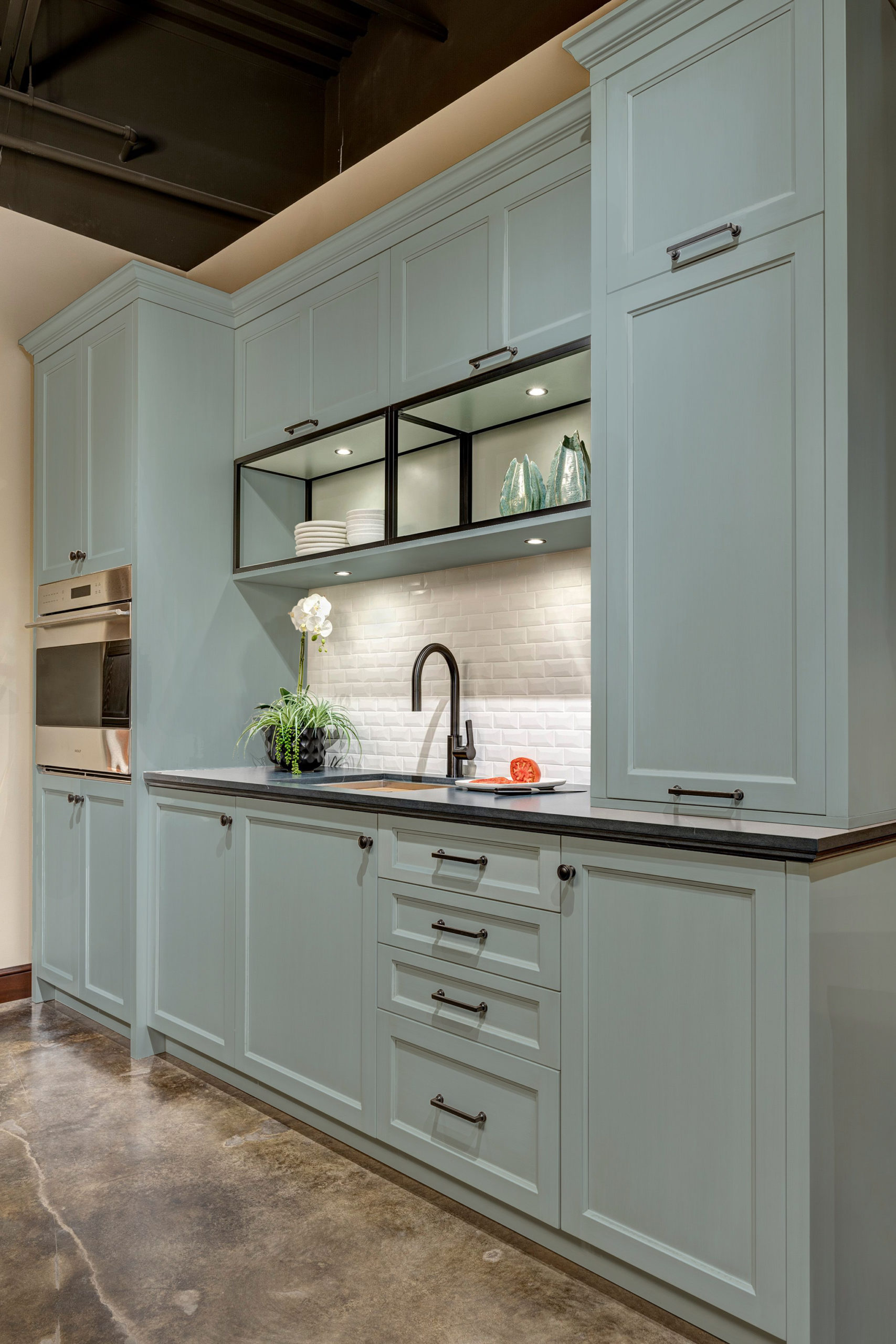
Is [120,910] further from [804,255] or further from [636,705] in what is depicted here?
[804,255]

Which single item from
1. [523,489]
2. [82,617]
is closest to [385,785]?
[523,489]

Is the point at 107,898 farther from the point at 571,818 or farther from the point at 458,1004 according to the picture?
the point at 571,818

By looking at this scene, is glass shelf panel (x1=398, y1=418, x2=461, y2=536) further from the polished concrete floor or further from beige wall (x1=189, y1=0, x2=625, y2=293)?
the polished concrete floor

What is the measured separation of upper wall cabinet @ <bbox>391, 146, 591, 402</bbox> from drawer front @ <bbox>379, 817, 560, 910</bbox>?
1251mm

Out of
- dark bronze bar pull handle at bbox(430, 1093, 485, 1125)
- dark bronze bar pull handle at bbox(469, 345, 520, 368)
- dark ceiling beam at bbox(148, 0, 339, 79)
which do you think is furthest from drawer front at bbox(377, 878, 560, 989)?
dark ceiling beam at bbox(148, 0, 339, 79)

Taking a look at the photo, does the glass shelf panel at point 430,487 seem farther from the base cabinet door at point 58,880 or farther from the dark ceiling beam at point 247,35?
the base cabinet door at point 58,880

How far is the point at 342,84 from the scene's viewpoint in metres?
2.19

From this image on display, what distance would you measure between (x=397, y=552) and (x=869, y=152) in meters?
1.61

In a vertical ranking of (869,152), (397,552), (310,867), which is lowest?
(310,867)

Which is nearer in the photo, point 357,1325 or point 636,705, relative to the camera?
point 357,1325

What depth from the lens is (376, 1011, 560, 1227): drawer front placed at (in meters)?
2.02

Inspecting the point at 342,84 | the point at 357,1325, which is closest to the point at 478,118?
the point at 342,84

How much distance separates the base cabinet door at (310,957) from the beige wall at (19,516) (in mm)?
1494

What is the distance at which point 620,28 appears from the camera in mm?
2068
